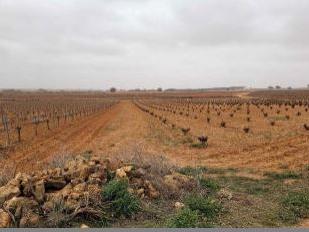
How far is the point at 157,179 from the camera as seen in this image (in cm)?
1018

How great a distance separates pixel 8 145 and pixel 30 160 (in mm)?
5774

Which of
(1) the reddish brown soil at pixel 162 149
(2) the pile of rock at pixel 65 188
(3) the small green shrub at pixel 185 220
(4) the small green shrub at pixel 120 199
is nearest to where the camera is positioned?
(3) the small green shrub at pixel 185 220

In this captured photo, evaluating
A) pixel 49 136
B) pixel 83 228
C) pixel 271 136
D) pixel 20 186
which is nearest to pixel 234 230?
pixel 83 228

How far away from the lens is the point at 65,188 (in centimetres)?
905

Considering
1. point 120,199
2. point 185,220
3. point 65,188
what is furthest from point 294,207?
point 65,188

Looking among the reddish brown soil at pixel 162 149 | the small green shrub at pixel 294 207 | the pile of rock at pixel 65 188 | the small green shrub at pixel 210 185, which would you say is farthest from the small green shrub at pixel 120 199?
the reddish brown soil at pixel 162 149

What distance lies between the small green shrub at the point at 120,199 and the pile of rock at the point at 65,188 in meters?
0.22

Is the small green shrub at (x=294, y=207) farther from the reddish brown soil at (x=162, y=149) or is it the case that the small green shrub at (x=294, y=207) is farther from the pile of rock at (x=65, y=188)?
the reddish brown soil at (x=162, y=149)

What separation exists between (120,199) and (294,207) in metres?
3.63

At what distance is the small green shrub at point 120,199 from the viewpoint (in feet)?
27.5

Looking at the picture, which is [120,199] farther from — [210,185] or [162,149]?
[162,149]

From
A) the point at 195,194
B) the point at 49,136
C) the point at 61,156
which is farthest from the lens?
the point at 49,136

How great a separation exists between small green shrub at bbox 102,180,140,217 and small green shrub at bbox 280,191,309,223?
2.94 meters

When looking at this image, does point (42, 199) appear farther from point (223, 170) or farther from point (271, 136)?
point (271, 136)
